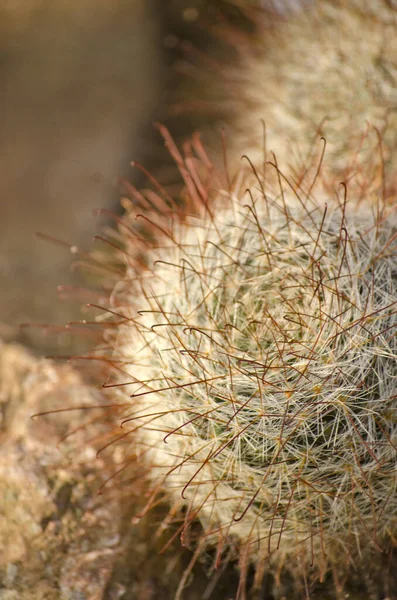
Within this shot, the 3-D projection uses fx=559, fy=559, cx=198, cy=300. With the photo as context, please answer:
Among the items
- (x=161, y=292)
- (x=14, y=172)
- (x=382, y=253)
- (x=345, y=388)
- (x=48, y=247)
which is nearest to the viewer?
(x=345, y=388)

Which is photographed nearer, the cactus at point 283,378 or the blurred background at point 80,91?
the cactus at point 283,378

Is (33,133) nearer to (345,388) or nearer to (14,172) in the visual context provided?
(14,172)

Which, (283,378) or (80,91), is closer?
(283,378)

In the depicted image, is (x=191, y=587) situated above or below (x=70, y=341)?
below

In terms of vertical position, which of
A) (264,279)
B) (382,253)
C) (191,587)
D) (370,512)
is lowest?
(191,587)

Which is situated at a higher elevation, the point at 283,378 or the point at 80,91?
the point at 80,91

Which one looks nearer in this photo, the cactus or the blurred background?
the cactus

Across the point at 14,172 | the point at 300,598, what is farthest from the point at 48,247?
the point at 300,598

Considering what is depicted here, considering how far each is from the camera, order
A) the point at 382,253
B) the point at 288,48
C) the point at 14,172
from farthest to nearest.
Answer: the point at 14,172
the point at 288,48
the point at 382,253
